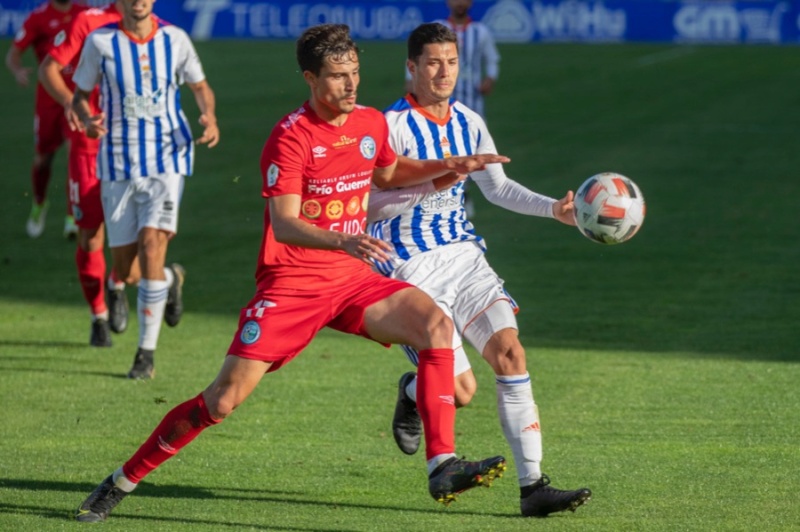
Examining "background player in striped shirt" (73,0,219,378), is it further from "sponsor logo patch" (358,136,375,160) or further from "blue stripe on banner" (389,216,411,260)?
"sponsor logo patch" (358,136,375,160)

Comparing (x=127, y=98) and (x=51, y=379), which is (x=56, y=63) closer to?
(x=127, y=98)

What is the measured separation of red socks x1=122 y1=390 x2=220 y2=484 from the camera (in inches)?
220

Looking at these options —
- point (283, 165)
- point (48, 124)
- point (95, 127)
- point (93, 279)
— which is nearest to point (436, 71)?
point (283, 165)

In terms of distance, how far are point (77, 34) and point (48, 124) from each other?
4.40 meters

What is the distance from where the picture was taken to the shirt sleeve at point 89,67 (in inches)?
338

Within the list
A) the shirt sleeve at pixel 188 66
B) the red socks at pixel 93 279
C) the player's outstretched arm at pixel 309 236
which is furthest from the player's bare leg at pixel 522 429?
the red socks at pixel 93 279

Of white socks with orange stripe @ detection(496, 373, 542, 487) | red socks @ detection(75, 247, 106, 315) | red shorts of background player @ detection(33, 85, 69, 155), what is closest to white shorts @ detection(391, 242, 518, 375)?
white socks with orange stripe @ detection(496, 373, 542, 487)

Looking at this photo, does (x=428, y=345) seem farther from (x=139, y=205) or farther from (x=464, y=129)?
(x=139, y=205)

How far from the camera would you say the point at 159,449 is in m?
5.62

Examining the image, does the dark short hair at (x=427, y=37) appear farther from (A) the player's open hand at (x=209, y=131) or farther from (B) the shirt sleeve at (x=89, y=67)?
(B) the shirt sleeve at (x=89, y=67)

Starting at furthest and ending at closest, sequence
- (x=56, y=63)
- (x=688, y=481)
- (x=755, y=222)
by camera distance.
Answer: (x=755, y=222) → (x=56, y=63) → (x=688, y=481)

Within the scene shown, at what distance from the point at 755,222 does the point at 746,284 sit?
2.96 meters

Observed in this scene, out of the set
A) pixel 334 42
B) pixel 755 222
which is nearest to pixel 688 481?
pixel 334 42

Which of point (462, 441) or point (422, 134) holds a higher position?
point (422, 134)
